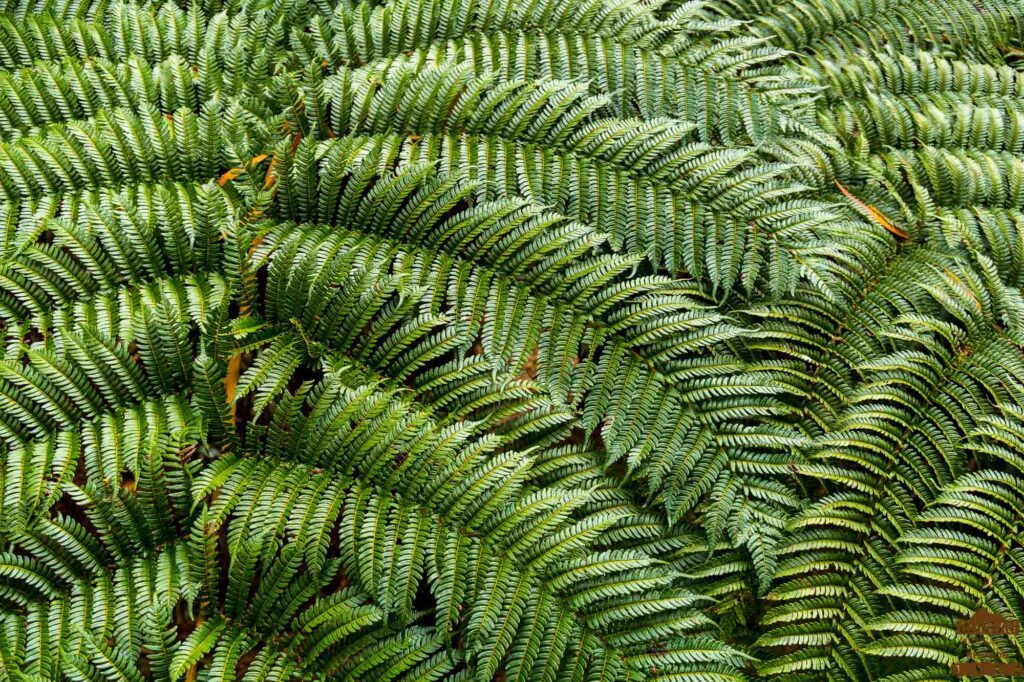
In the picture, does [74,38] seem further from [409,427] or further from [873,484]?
[873,484]

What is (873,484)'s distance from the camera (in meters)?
2.78

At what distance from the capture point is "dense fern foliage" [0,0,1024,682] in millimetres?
2371

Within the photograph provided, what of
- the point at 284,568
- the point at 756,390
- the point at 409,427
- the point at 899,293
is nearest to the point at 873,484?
the point at 756,390

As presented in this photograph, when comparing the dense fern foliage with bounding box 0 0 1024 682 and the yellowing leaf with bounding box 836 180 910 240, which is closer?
the dense fern foliage with bounding box 0 0 1024 682

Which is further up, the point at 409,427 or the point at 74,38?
the point at 74,38

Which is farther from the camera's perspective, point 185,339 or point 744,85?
point 744,85

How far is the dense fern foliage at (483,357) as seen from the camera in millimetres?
2371

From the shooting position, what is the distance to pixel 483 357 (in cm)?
271

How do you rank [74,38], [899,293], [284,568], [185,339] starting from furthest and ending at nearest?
1. [74,38]
2. [899,293]
3. [185,339]
4. [284,568]

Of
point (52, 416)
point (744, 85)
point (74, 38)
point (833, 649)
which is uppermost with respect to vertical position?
point (74, 38)

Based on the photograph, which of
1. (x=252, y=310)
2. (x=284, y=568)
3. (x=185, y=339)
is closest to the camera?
(x=284, y=568)

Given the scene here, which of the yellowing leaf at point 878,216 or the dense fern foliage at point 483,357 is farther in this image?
the yellowing leaf at point 878,216

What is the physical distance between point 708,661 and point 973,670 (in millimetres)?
832

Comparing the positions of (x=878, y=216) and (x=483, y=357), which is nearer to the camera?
(x=483, y=357)
